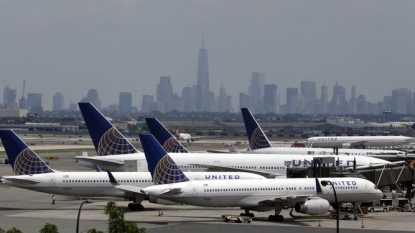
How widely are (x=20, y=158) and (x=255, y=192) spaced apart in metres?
21.5

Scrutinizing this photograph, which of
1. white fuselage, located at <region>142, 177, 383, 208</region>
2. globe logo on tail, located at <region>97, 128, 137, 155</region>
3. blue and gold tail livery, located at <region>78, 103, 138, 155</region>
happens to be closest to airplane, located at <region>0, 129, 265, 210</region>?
white fuselage, located at <region>142, 177, 383, 208</region>

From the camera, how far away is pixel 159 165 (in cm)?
7931

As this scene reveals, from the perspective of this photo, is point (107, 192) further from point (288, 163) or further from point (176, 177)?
point (288, 163)

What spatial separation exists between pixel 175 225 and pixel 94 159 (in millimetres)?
27108

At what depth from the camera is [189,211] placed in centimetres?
8631

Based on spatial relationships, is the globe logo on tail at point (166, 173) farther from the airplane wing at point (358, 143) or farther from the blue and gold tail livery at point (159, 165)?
the airplane wing at point (358, 143)

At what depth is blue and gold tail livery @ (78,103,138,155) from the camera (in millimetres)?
102188

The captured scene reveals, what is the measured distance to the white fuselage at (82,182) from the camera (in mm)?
85500

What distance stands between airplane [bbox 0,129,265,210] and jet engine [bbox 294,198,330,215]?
1225 centimetres

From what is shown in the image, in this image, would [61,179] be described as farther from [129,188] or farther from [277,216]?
[277,216]

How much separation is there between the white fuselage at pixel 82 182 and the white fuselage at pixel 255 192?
910 cm

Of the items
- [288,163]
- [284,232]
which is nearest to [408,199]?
[288,163]

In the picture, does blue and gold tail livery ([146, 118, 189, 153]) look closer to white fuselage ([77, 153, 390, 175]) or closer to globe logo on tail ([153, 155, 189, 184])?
white fuselage ([77, 153, 390, 175])

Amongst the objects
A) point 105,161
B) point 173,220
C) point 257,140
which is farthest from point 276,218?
point 257,140
